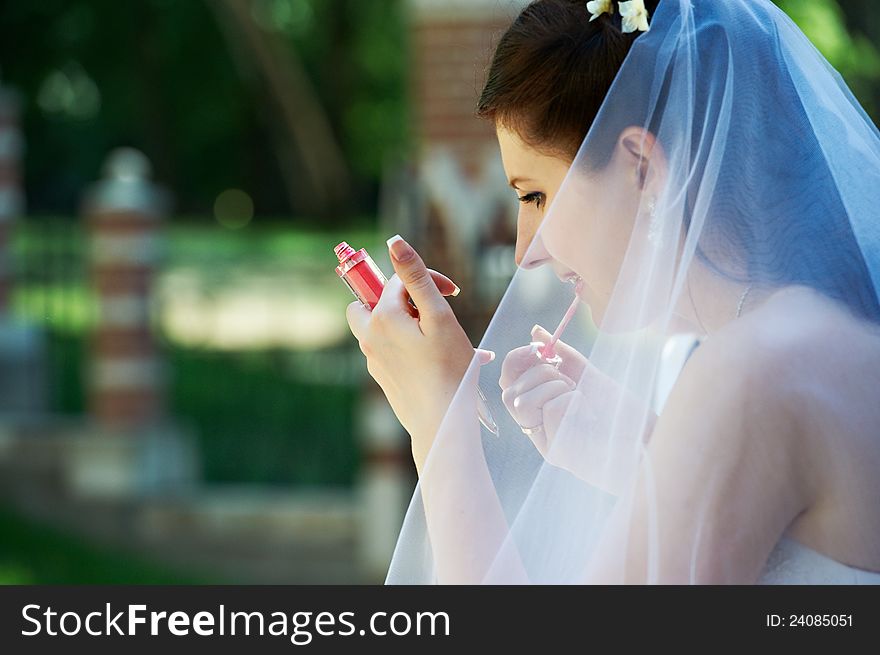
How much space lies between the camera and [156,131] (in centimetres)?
2438

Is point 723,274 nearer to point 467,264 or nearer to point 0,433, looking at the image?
point 467,264

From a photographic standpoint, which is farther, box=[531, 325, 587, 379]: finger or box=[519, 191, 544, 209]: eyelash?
box=[531, 325, 587, 379]: finger

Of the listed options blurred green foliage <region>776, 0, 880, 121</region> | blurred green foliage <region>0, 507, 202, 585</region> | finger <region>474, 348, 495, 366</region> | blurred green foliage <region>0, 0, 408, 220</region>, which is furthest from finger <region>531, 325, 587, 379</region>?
blurred green foliage <region>0, 0, 408, 220</region>

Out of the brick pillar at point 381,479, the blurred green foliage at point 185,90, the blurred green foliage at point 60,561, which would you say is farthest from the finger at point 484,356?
the blurred green foliage at point 185,90

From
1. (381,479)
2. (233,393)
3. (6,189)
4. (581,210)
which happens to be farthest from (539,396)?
(233,393)

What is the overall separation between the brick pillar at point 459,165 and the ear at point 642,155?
421 cm

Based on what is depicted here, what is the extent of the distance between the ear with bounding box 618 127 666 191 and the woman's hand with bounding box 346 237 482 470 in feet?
0.95

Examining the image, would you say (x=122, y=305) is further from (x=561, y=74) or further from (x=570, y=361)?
(x=561, y=74)

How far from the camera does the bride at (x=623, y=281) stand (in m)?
1.57

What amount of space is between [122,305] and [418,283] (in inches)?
228

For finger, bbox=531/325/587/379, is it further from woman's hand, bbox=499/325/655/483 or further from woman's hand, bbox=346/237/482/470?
woman's hand, bbox=346/237/482/470

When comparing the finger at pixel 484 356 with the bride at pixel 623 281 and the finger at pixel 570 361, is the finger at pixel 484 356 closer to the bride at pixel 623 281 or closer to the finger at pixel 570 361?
the bride at pixel 623 281

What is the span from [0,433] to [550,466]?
245 inches

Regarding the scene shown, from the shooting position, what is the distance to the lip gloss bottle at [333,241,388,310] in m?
1.78
